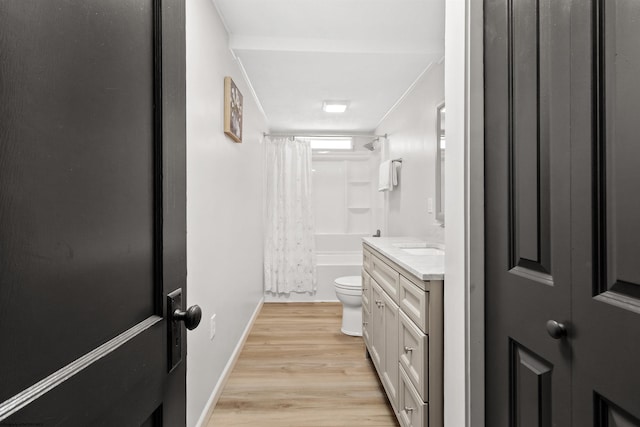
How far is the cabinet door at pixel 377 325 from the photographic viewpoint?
216 cm

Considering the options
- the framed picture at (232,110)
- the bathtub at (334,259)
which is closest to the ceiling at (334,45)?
the framed picture at (232,110)

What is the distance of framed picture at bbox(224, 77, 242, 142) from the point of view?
219cm

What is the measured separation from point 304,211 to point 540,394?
3627mm

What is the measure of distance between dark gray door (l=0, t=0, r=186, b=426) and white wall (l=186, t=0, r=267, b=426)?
2.86ft

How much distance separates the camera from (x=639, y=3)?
0.56m

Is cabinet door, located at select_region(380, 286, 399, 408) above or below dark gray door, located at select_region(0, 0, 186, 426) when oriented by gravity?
below

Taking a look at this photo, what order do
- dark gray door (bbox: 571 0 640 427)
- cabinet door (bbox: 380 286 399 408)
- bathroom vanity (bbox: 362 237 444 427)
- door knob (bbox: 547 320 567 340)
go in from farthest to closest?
cabinet door (bbox: 380 286 399 408), bathroom vanity (bbox: 362 237 444 427), door knob (bbox: 547 320 567 340), dark gray door (bbox: 571 0 640 427)

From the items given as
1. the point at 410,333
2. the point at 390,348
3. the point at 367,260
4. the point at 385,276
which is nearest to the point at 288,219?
the point at 367,260

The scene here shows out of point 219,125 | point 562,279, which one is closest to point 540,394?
point 562,279

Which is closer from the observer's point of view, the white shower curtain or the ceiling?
the ceiling

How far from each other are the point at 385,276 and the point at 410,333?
0.55 m

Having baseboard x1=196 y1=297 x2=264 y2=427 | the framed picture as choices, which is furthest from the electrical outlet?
the framed picture

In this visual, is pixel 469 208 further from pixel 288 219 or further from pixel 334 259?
pixel 334 259

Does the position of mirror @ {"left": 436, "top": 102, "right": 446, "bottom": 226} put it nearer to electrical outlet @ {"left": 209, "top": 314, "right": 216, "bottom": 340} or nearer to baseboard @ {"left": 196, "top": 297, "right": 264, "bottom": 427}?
electrical outlet @ {"left": 209, "top": 314, "right": 216, "bottom": 340}
